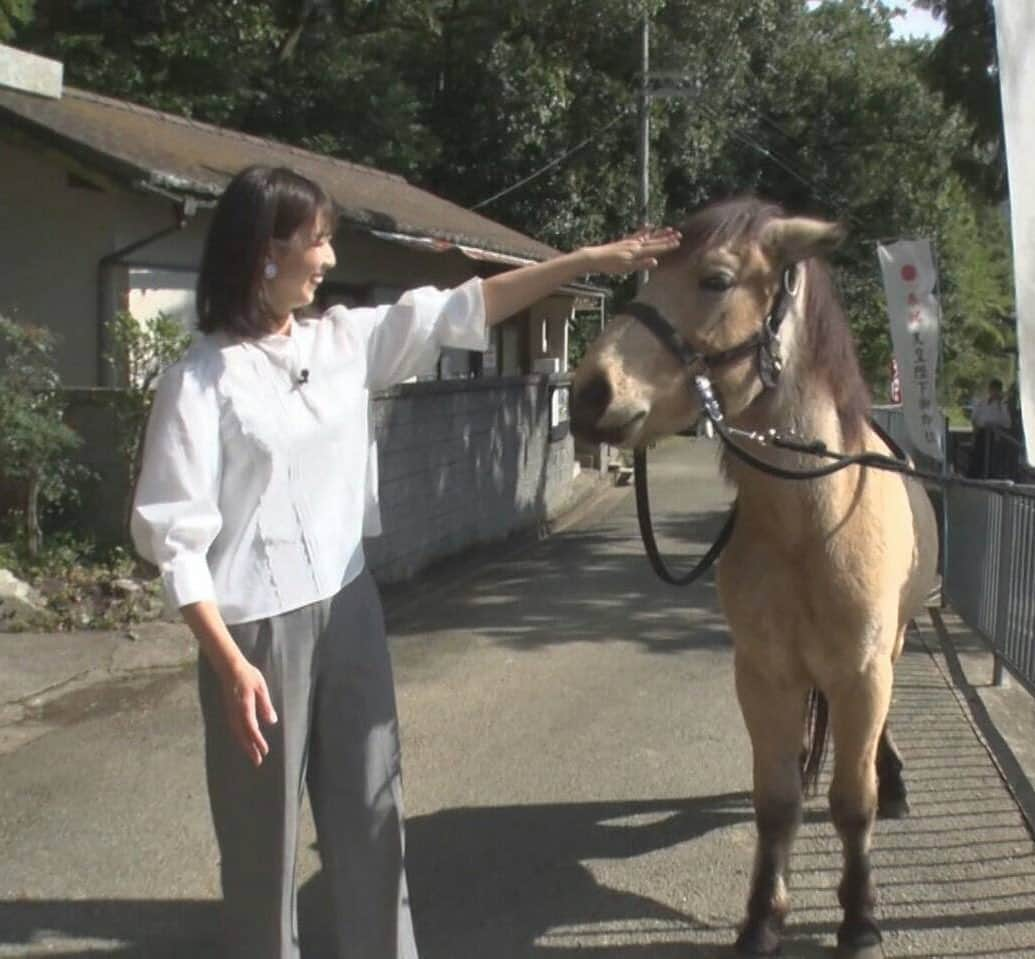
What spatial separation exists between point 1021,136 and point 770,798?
1.99 metres

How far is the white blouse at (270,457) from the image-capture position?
91.4 inches

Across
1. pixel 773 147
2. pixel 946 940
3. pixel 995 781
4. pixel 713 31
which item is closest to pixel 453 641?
pixel 995 781

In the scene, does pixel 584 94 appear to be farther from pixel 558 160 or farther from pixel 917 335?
pixel 917 335

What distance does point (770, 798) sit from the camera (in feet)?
12.0

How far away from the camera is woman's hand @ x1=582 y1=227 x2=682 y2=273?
276cm

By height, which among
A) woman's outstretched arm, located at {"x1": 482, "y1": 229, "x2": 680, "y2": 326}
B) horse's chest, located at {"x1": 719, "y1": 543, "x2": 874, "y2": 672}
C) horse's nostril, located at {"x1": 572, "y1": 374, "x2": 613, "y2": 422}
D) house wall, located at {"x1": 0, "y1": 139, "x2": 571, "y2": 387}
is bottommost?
horse's chest, located at {"x1": 719, "y1": 543, "x2": 874, "y2": 672}

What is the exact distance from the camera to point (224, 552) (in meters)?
2.42

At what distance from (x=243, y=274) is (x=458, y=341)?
484 millimetres

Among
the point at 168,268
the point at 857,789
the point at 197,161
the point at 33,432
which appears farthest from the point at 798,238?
the point at 197,161

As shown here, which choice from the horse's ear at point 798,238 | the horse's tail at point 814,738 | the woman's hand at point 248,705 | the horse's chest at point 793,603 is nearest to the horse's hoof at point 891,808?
the horse's tail at point 814,738

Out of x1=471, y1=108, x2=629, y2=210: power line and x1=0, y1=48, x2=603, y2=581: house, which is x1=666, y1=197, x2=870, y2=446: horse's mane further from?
x1=471, y1=108, x2=629, y2=210: power line

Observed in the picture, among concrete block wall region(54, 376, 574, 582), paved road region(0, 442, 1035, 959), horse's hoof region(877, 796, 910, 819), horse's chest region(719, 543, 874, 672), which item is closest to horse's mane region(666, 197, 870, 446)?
horse's chest region(719, 543, 874, 672)

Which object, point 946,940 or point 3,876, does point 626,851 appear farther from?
point 3,876

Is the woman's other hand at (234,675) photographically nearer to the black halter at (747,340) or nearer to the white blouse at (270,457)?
the white blouse at (270,457)
